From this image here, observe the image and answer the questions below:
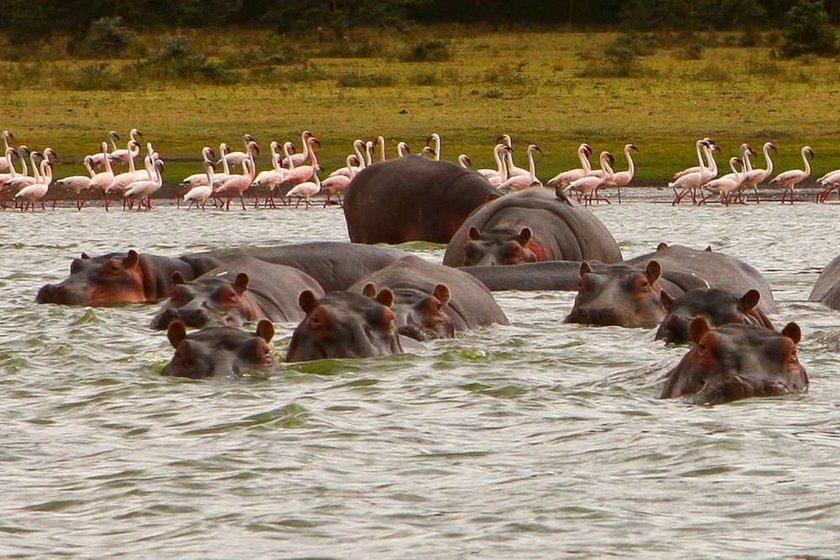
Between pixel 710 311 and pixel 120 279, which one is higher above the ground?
pixel 710 311

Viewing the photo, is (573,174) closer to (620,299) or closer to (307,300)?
(620,299)

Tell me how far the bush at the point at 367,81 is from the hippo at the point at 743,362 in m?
24.5

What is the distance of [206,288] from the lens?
8.34m

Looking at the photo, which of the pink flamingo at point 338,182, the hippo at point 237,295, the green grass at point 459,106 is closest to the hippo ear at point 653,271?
the hippo at point 237,295

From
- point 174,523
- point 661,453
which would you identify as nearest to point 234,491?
point 174,523

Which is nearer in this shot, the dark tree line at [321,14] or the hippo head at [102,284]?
the hippo head at [102,284]

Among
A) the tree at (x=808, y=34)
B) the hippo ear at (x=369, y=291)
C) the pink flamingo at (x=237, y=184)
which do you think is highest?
the tree at (x=808, y=34)

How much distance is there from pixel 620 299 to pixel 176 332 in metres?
2.53

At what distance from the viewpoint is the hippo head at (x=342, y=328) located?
689 centimetres

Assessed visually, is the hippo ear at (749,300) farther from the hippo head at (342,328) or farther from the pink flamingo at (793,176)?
the pink flamingo at (793,176)

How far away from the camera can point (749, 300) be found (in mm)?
7418

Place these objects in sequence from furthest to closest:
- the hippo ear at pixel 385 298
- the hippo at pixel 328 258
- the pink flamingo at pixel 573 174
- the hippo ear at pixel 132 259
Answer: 1. the pink flamingo at pixel 573 174
2. the hippo at pixel 328 258
3. the hippo ear at pixel 132 259
4. the hippo ear at pixel 385 298

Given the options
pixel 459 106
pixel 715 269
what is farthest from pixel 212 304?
pixel 459 106

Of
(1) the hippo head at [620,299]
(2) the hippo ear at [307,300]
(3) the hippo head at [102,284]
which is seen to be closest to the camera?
(2) the hippo ear at [307,300]
